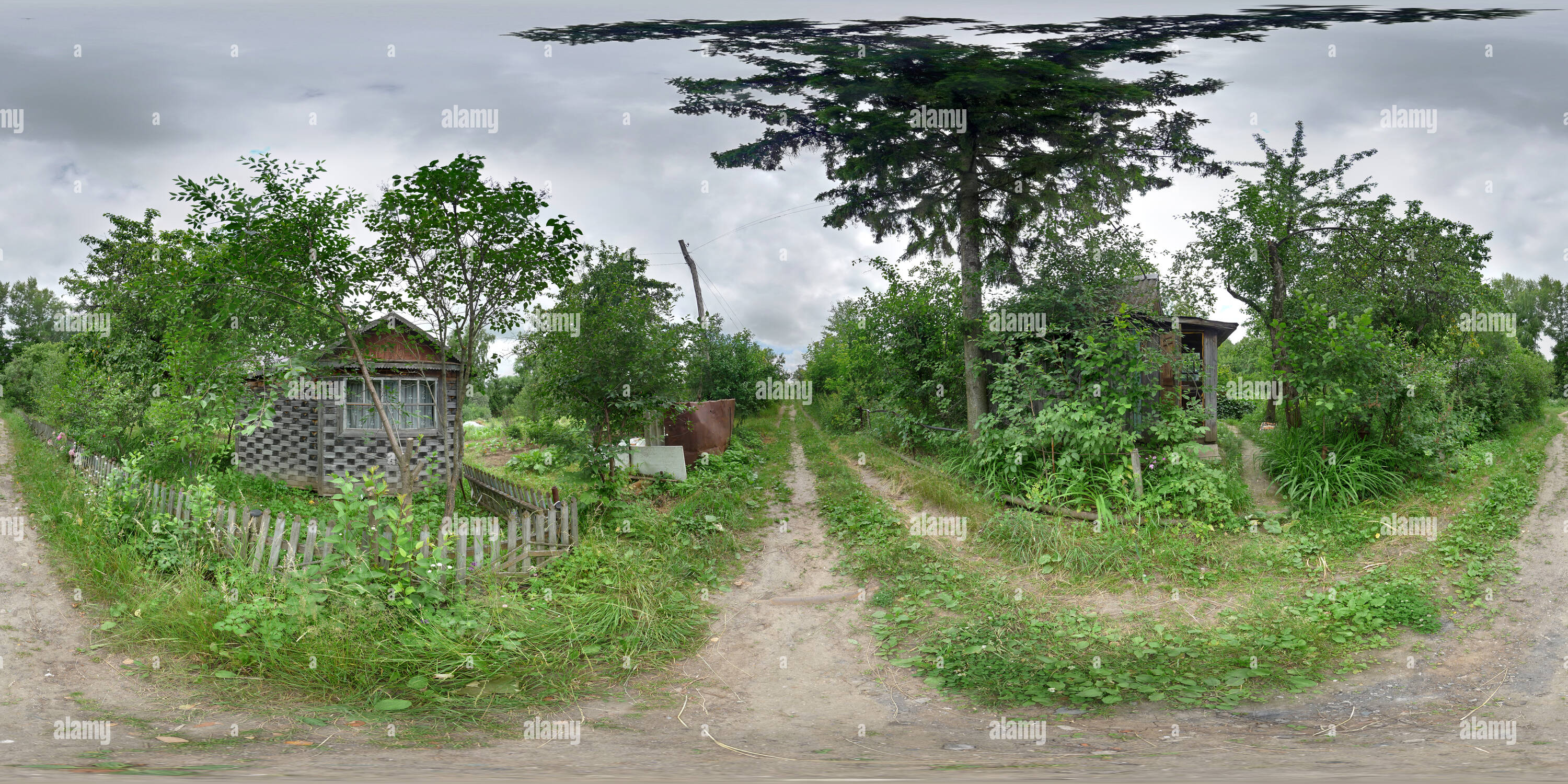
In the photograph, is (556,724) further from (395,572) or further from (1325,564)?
(1325,564)

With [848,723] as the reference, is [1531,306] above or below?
above

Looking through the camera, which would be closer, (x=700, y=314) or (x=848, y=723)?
(x=848, y=723)

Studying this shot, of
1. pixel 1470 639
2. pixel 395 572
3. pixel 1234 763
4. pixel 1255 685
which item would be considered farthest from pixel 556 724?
pixel 1470 639

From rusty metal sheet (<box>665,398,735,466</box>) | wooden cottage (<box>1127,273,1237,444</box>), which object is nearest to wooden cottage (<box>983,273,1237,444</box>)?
wooden cottage (<box>1127,273,1237,444</box>)

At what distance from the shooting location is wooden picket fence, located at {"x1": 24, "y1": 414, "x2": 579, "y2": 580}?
4906mm

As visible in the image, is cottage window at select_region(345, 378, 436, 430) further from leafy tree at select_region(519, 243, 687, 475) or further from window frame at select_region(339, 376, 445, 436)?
leafy tree at select_region(519, 243, 687, 475)

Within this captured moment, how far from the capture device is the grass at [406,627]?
13.6ft

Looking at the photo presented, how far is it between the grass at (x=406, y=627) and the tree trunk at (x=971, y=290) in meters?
4.64

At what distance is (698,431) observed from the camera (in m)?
10.6

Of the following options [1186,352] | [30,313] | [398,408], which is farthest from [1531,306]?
[30,313]

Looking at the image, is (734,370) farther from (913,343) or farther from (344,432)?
(344,432)

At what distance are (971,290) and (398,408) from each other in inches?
344

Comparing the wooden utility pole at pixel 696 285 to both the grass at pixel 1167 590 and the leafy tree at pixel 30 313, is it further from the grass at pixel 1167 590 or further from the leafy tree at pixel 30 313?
the leafy tree at pixel 30 313

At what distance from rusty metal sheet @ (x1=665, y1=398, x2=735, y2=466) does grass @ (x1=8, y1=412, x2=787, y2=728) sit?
3.79 metres
